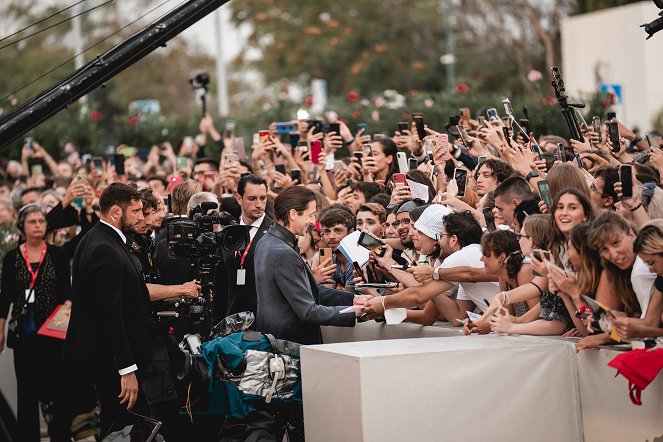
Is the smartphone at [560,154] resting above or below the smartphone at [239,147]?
below

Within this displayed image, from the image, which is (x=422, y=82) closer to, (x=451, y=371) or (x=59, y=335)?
(x=59, y=335)

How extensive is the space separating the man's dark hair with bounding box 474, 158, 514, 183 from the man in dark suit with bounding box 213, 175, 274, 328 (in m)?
1.81

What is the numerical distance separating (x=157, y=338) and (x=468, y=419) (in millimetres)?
2546

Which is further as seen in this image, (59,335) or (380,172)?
(380,172)

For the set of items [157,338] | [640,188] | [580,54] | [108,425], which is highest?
[580,54]

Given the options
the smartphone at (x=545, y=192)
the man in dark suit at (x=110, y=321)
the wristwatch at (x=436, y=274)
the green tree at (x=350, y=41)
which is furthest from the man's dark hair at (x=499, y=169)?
the green tree at (x=350, y=41)

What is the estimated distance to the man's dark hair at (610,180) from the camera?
852 centimetres

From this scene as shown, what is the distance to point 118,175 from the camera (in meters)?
14.2

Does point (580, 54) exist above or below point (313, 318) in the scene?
above

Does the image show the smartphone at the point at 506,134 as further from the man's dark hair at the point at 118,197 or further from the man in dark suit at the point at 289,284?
the man's dark hair at the point at 118,197

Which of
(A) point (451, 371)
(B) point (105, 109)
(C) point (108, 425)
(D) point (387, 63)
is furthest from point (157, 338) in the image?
(B) point (105, 109)

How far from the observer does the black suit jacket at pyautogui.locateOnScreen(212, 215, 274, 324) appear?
9.56m

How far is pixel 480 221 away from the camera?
389 inches

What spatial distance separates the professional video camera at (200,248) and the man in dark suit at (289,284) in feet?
0.81
